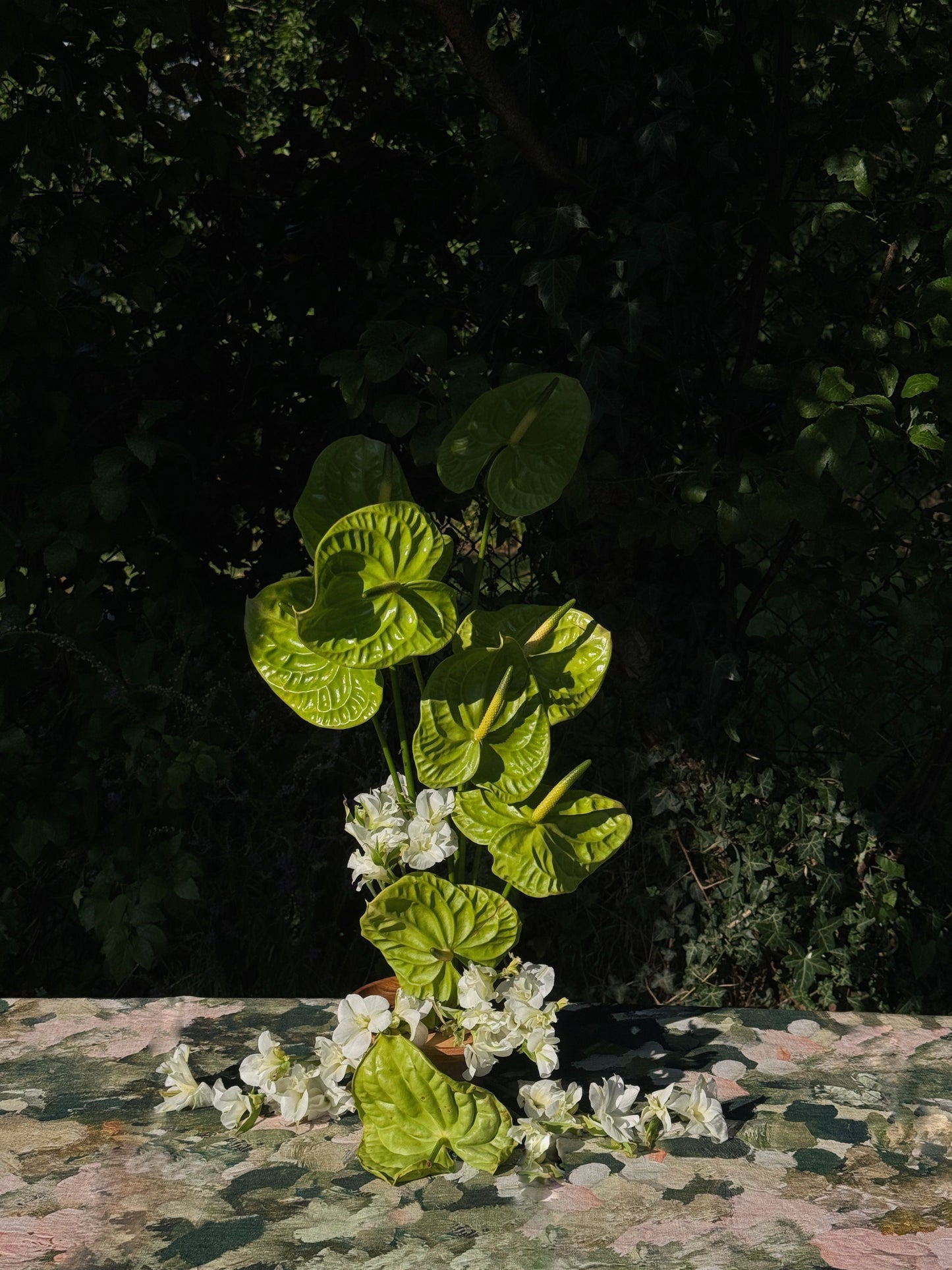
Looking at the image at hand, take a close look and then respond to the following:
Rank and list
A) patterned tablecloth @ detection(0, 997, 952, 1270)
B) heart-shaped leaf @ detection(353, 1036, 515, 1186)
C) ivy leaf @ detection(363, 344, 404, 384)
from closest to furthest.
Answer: patterned tablecloth @ detection(0, 997, 952, 1270) → heart-shaped leaf @ detection(353, 1036, 515, 1186) → ivy leaf @ detection(363, 344, 404, 384)

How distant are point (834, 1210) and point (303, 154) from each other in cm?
193

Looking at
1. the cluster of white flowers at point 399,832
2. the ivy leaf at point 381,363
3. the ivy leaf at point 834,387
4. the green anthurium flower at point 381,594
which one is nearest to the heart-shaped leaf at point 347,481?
the green anthurium flower at point 381,594

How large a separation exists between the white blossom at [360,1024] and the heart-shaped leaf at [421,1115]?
21mm

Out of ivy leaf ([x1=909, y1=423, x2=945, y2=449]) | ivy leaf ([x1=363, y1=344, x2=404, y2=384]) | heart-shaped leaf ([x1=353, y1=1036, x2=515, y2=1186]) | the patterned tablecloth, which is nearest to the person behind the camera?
the patterned tablecloth

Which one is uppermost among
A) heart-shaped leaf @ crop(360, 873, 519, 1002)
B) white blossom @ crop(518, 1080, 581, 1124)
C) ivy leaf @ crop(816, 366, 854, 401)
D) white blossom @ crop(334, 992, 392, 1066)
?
ivy leaf @ crop(816, 366, 854, 401)

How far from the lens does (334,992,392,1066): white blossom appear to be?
1.03 metres

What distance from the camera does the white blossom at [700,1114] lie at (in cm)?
104

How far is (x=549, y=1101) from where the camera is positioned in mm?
1030

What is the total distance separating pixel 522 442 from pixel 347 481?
0.17m

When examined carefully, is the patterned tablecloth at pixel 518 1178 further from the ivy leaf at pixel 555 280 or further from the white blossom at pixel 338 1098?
the ivy leaf at pixel 555 280

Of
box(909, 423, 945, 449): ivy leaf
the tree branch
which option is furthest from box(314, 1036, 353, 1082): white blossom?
the tree branch

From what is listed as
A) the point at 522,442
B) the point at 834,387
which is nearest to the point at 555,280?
the point at 834,387

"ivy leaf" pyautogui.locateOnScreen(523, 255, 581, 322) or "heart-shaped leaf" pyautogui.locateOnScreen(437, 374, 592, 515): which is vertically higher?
"ivy leaf" pyautogui.locateOnScreen(523, 255, 581, 322)

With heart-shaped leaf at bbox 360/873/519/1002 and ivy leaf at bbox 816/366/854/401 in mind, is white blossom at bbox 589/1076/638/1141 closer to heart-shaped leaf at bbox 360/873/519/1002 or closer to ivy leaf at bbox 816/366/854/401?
heart-shaped leaf at bbox 360/873/519/1002
